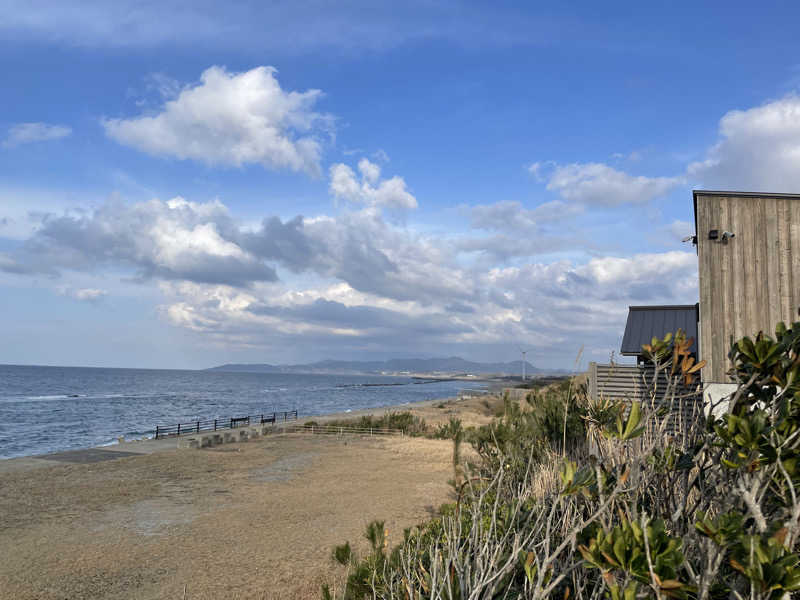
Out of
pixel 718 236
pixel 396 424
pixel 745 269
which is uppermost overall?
pixel 718 236

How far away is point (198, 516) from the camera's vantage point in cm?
1255

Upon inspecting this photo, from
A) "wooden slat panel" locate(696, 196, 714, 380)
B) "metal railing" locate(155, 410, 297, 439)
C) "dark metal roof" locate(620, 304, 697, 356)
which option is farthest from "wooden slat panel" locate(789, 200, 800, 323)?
"metal railing" locate(155, 410, 297, 439)

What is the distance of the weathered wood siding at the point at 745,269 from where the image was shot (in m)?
9.45

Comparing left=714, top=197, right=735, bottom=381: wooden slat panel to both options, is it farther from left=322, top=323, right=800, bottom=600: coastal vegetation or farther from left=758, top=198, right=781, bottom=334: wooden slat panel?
left=322, top=323, right=800, bottom=600: coastal vegetation

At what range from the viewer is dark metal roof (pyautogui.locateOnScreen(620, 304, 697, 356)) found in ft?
45.3

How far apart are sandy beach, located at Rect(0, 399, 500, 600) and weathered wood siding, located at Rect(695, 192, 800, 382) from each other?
24.0ft

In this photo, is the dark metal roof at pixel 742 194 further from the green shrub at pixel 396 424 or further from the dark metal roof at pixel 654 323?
the green shrub at pixel 396 424

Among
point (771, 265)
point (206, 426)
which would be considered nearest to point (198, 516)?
point (771, 265)

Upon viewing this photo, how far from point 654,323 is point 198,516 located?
13188mm

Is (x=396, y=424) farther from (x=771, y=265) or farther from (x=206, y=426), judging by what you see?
(x=771, y=265)

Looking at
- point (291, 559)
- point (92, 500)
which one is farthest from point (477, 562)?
point (92, 500)

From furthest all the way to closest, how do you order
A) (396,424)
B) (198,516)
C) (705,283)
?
(396,424), (198,516), (705,283)

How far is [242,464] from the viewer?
777 inches

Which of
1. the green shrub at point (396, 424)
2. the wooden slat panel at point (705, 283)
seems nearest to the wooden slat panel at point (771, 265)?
the wooden slat panel at point (705, 283)
